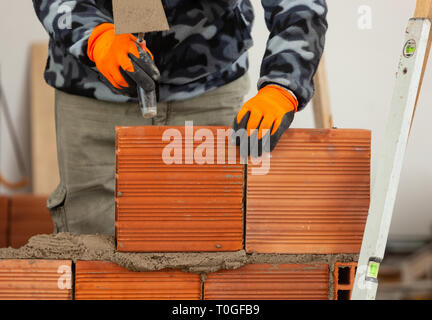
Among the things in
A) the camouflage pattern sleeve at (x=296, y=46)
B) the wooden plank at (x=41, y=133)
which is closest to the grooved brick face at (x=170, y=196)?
the camouflage pattern sleeve at (x=296, y=46)

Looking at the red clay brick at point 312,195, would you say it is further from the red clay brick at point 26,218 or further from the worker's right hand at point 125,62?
the red clay brick at point 26,218

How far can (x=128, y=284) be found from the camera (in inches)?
37.6

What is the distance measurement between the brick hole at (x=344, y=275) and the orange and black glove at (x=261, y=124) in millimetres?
250

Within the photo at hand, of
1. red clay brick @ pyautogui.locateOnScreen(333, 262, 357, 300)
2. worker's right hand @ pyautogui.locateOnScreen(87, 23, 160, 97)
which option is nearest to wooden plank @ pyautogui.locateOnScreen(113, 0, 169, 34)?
worker's right hand @ pyautogui.locateOnScreen(87, 23, 160, 97)

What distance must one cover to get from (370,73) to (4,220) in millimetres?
1475

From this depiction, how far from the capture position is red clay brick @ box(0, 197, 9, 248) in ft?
7.16

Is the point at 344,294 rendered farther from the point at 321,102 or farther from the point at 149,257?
the point at 321,102

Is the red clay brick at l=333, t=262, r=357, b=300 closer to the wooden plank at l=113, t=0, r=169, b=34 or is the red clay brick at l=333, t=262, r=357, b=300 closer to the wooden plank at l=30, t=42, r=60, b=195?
the wooden plank at l=113, t=0, r=169, b=34

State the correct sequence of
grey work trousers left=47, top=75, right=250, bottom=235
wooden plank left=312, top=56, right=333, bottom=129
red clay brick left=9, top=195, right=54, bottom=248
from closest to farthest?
grey work trousers left=47, top=75, right=250, bottom=235
wooden plank left=312, top=56, right=333, bottom=129
red clay brick left=9, top=195, right=54, bottom=248

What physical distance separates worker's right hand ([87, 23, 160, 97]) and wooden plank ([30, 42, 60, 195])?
5.73 feet

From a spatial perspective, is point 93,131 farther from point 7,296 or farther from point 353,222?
point 353,222

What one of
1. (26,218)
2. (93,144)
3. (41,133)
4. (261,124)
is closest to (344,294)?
(261,124)

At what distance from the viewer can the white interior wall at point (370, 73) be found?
136 centimetres
